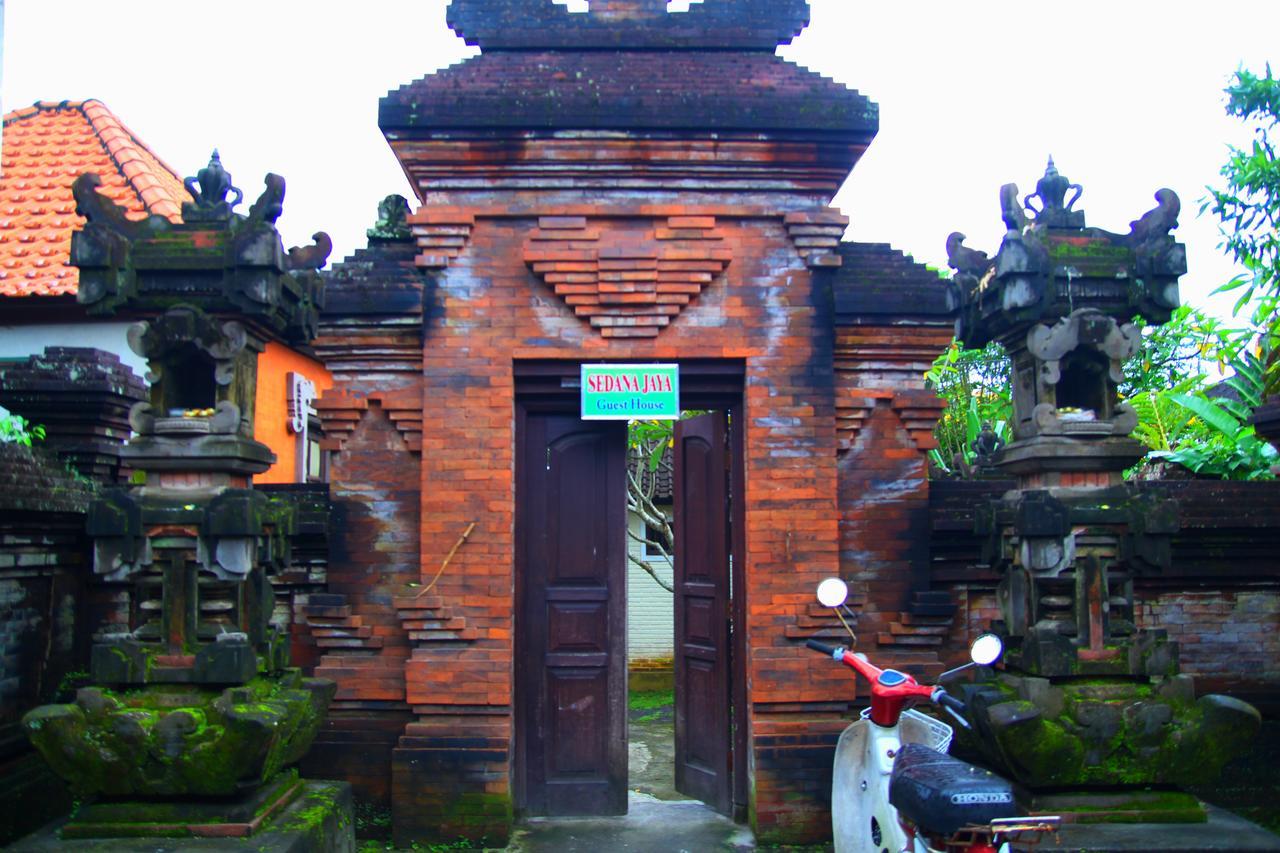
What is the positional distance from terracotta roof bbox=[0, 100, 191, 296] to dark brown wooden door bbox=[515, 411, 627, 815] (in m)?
5.62

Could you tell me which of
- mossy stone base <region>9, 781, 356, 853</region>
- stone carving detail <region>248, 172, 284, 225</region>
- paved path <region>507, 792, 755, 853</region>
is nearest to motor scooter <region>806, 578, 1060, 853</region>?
paved path <region>507, 792, 755, 853</region>

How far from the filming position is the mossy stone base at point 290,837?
4.73 meters

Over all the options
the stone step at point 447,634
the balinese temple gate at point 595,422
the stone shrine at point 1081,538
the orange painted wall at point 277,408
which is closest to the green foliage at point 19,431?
the balinese temple gate at point 595,422

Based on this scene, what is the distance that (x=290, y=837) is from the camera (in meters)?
4.93

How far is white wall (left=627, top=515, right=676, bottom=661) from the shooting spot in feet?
55.2

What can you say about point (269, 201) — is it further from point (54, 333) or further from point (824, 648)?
point (54, 333)

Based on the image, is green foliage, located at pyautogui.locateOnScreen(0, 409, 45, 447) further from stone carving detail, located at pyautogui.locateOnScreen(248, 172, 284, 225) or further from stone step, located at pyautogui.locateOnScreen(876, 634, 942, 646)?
stone step, located at pyautogui.locateOnScreen(876, 634, 942, 646)

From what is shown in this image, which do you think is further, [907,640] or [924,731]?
[907,640]

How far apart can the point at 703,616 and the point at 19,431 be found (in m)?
4.74

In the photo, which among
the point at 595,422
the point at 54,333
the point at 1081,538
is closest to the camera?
the point at 1081,538

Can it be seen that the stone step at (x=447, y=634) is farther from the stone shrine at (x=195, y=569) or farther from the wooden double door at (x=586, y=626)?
the stone shrine at (x=195, y=569)

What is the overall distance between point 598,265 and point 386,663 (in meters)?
2.88

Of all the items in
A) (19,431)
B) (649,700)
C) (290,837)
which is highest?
(19,431)

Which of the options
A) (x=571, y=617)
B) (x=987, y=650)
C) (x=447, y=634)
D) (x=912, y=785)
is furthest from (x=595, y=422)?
(x=912, y=785)
